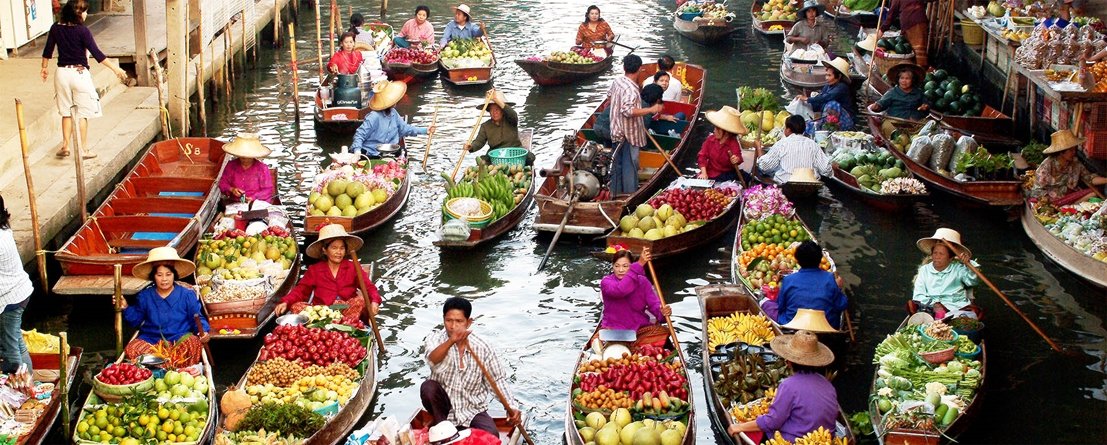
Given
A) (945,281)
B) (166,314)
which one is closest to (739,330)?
(945,281)

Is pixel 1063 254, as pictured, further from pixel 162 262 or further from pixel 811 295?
pixel 162 262

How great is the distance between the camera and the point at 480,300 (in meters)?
11.5

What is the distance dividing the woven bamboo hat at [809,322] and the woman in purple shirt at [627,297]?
961 millimetres

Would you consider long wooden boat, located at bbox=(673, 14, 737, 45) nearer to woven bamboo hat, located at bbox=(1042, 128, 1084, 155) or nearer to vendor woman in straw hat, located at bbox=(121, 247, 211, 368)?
woven bamboo hat, located at bbox=(1042, 128, 1084, 155)

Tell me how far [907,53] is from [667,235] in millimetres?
8817

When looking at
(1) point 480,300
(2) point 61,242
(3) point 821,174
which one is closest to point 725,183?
(3) point 821,174

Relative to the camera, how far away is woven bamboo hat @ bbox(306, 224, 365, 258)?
9.75m

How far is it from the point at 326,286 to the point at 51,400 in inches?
91.1

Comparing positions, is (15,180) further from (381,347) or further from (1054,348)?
(1054,348)

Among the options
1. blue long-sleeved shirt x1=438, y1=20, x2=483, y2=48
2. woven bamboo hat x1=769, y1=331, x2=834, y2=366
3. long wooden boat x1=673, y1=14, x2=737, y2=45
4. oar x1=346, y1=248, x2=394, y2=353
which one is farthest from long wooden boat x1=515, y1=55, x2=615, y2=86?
woven bamboo hat x1=769, y1=331, x2=834, y2=366

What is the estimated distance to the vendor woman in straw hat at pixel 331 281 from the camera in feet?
32.2

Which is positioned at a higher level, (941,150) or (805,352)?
(805,352)

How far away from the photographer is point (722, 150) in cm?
1327

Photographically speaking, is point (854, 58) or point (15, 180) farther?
point (854, 58)
